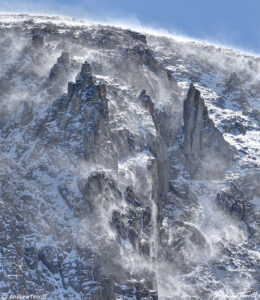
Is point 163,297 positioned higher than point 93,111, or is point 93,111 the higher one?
point 93,111

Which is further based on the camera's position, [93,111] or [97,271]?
[93,111]

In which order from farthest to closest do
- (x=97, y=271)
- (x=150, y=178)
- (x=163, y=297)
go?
1. (x=150, y=178)
2. (x=163, y=297)
3. (x=97, y=271)

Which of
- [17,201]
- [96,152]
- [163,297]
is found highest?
[96,152]

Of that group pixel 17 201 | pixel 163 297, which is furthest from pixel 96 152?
pixel 163 297

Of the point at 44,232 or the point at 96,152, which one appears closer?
the point at 44,232

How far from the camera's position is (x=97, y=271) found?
172 m

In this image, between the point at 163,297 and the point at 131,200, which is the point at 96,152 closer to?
the point at 131,200

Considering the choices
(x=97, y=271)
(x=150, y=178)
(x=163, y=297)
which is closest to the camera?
(x=97, y=271)

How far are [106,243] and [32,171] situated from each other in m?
26.6

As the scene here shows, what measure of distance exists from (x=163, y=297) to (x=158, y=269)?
24.0 ft

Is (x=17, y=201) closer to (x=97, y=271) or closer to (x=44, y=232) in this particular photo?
(x=44, y=232)

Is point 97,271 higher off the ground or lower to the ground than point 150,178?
lower

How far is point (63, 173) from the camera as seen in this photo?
627ft

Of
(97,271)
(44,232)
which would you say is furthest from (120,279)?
(44,232)
